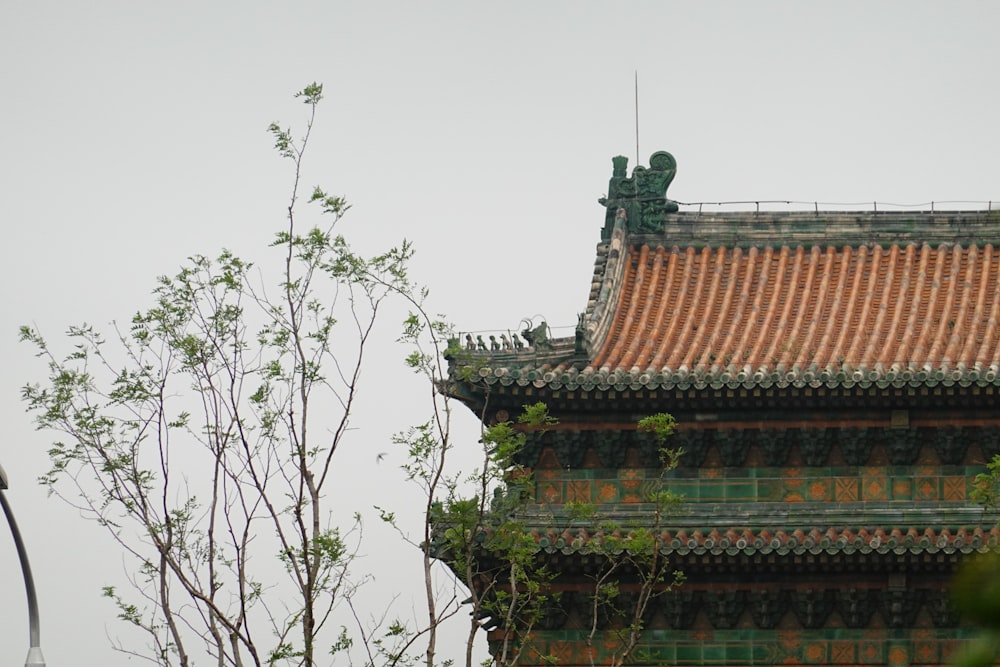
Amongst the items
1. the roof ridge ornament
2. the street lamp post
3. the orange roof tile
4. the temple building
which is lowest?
the street lamp post

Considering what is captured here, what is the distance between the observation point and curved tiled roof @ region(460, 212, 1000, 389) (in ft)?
71.8

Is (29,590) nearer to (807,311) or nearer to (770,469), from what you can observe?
(770,469)

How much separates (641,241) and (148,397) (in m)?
11.9

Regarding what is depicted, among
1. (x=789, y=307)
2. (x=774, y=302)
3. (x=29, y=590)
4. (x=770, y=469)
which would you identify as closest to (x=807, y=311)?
(x=789, y=307)

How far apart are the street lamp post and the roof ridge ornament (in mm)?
15481

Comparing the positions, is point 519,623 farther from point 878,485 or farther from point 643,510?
point 878,485

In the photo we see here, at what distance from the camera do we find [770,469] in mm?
22641

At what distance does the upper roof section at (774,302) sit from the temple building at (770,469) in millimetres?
55

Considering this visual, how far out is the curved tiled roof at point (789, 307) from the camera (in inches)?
861

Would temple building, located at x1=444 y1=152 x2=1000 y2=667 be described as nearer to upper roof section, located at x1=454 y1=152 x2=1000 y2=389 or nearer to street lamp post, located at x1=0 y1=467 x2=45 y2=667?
upper roof section, located at x1=454 y1=152 x2=1000 y2=389

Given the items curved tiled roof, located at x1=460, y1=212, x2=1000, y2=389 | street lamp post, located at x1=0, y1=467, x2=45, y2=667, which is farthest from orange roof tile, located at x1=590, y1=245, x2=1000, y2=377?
street lamp post, located at x1=0, y1=467, x2=45, y2=667

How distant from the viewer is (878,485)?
22391 mm

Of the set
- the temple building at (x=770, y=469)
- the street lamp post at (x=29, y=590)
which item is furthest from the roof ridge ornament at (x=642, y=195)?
the street lamp post at (x=29, y=590)

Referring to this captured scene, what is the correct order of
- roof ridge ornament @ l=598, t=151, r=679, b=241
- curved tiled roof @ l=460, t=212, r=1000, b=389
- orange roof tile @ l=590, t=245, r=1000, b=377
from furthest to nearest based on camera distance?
roof ridge ornament @ l=598, t=151, r=679, b=241 → orange roof tile @ l=590, t=245, r=1000, b=377 → curved tiled roof @ l=460, t=212, r=1000, b=389
